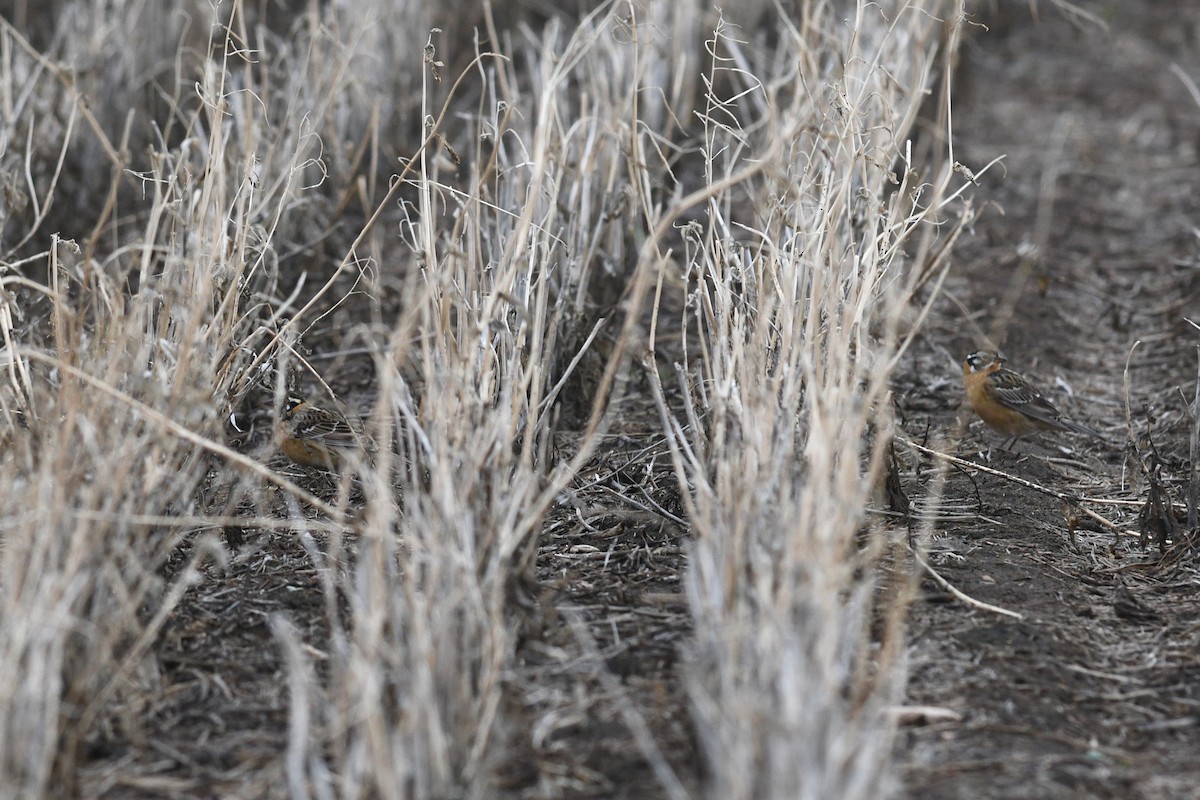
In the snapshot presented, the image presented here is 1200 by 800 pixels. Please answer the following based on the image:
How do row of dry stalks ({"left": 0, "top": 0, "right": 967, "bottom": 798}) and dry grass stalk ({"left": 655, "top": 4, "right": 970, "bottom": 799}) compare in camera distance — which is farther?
row of dry stalks ({"left": 0, "top": 0, "right": 967, "bottom": 798})

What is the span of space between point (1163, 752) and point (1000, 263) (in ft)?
11.8

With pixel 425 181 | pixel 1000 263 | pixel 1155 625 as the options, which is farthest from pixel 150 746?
pixel 1000 263

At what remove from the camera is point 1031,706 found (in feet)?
9.56

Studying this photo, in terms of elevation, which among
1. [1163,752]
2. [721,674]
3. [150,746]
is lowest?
[150,746]

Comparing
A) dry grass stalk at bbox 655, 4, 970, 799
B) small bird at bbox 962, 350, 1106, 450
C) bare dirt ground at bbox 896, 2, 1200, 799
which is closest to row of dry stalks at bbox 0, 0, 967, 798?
dry grass stalk at bbox 655, 4, 970, 799

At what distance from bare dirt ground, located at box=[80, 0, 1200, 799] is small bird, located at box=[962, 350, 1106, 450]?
0.10 metres

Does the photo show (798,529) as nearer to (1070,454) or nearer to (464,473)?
(464,473)

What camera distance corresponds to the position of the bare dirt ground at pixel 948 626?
8.82 feet

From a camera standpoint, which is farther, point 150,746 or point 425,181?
point 425,181

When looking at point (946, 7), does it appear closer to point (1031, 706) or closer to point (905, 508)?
point (905, 508)

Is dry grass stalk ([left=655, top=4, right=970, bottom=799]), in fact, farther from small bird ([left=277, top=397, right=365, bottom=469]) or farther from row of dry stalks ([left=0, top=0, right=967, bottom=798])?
small bird ([left=277, top=397, right=365, bottom=469])

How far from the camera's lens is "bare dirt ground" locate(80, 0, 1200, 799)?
269 centimetres

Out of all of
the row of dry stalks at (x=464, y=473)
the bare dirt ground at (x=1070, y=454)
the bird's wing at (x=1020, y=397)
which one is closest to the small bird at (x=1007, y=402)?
the bird's wing at (x=1020, y=397)

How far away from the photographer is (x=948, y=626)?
3.21 meters
